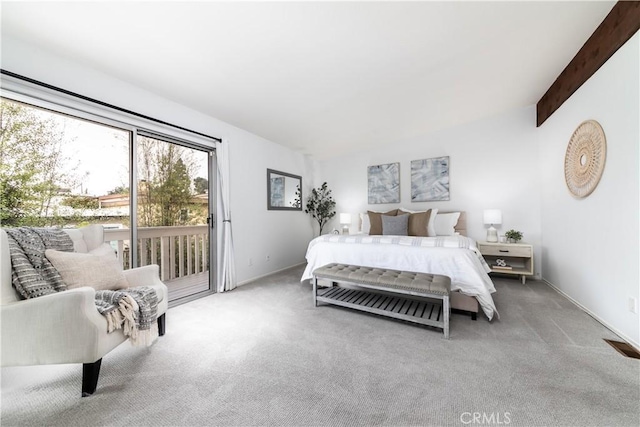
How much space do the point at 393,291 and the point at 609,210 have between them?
2077 mm

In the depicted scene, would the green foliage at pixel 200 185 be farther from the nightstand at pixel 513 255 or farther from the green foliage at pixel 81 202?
the nightstand at pixel 513 255

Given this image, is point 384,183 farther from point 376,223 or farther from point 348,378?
point 348,378

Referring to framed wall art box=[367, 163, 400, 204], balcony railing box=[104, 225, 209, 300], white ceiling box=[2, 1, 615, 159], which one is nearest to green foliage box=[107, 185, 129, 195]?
balcony railing box=[104, 225, 209, 300]

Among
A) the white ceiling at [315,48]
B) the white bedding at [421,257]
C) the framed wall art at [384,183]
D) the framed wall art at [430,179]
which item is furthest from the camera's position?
the framed wall art at [384,183]

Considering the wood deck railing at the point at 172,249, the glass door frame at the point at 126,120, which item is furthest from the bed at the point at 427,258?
the wood deck railing at the point at 172,249

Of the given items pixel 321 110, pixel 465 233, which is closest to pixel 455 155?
pixel 465 233

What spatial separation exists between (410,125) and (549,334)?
131 inches

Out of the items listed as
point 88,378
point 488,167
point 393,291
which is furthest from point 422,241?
point 88,378

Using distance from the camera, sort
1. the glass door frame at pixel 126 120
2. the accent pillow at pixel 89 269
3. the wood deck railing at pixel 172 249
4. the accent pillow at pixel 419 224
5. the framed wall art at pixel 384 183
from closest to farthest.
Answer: the accent pillow at pixel 89 269 < the glass door frame at pixel 126 120 < the wood deck railing at pixel 172 249 < the accent pillow at pixel 419 224 < the framed wall art at pixel 384 183

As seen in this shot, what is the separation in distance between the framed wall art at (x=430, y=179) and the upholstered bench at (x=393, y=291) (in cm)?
234

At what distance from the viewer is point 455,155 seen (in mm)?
4344

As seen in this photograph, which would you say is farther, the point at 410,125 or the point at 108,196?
the point at 410,125

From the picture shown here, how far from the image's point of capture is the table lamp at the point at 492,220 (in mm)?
3756

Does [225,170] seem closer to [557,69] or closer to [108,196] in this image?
[108,196]
